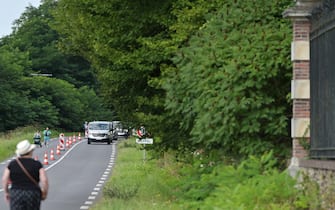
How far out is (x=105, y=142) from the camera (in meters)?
80.2

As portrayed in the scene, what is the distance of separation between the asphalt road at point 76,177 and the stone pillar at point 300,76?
8.31 meters

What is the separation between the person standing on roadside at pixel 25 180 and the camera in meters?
13.0

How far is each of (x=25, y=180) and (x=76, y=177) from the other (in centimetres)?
2590

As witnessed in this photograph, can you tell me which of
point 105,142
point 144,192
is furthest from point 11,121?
point 144,192

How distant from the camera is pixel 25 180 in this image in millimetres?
13055

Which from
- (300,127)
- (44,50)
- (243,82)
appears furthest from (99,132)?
(300,127)

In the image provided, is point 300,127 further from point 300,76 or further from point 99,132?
point 99,132

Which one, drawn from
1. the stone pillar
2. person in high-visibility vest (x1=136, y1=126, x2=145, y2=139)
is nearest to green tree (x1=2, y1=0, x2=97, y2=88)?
person in high-visibility vest (x1=136, y1=126, x2=145, y2=139)

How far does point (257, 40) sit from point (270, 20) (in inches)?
38.5

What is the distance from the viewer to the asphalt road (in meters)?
25.8

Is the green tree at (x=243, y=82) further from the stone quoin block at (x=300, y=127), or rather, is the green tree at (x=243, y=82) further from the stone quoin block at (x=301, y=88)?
the stone quoin block at (x=301, y=88)

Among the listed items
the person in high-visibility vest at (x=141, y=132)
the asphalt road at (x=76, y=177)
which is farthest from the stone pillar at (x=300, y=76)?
the person in high-visibility vest at (x=141, y=132)

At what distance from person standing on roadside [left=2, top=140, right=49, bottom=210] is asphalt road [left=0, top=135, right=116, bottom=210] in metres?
10.4

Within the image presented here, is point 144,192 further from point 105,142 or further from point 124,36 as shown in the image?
point 105,142
